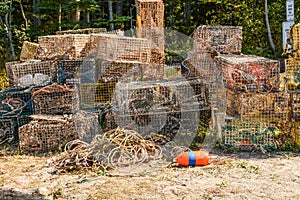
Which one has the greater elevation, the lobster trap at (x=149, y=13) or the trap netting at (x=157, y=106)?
the lobster trap at (x=149, y=13)

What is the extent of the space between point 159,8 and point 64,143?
2.72 metres

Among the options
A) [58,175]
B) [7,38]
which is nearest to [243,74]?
[58,175]

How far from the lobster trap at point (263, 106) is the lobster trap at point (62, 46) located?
2690mm

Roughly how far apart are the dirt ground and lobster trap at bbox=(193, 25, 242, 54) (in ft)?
6.32

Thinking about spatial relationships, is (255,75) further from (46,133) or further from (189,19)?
(189,19)

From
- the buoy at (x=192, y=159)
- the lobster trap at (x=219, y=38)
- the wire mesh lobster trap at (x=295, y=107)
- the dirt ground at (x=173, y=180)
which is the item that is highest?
the lobster trap at (x=219, y=38)

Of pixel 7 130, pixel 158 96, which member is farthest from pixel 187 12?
pixel 7 130

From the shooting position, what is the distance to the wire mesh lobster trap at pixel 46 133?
6371 mm

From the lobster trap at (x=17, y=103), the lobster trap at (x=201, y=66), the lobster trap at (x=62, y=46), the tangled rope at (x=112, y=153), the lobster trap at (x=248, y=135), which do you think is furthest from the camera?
the lobster trap at (x=62, y=46)

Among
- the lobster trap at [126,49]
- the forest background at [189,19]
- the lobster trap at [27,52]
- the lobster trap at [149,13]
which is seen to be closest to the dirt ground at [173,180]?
the lobster trap at [126,49]

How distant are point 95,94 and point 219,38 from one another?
88.8 inches

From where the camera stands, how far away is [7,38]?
43.7 ft

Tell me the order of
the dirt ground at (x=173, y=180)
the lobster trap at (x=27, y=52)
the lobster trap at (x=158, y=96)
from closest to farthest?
1. the dirt ground at (x=173, y=180)
2. the lobster trap at (x=158, y=96)
3. the lobster trap at (x=27, y=52)

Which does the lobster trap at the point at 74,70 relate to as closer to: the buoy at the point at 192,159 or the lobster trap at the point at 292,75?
the buoy at the point at 192,159
